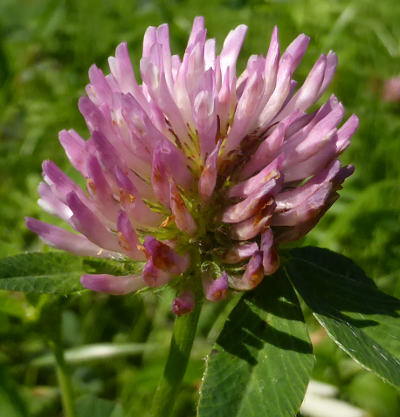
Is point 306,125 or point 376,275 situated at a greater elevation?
point 306,125

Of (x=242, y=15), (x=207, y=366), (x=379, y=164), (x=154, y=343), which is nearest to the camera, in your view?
(x=207, y=366)

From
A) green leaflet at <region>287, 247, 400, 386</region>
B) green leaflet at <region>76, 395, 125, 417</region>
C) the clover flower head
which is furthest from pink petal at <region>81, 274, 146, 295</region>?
green leaflet at <region>76, 395, 125, 417</region>

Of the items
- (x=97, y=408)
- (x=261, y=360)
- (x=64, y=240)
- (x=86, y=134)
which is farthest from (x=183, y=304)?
(x=86, y=134)

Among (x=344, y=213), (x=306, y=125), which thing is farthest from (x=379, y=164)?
(x=306, y=125)

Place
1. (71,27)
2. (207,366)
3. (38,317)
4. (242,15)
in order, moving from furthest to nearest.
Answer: (71,27), (242,15), (38,317), (207,366)

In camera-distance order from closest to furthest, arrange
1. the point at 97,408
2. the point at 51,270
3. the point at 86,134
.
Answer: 1. the point at 51,270
2. the point at 97,408
3. the point at 86,134

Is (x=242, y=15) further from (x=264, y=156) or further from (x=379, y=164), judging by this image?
(x=264, y=156)

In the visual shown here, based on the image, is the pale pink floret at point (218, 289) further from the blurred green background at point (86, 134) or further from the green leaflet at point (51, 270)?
the blurred green background at point (86, 134)

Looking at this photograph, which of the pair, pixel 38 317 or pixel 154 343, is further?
pixel 154 343

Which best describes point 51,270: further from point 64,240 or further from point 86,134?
point 86,134
